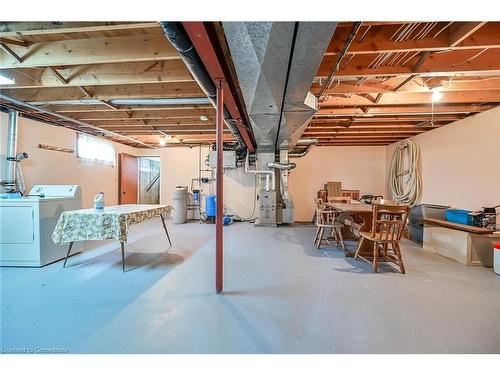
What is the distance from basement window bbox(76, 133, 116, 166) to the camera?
17.8ft

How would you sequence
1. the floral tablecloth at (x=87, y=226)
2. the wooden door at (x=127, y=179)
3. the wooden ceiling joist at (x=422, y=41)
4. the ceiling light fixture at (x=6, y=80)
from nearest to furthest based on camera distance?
the wooden ceiling joist at (x=422, y=41)
the floral tablecloth at (x=87, y=226)
the ceiling light fixture at (x=6, y=80)
the wooden door at (x=127, y=179)

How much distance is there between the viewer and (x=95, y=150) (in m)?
5.93

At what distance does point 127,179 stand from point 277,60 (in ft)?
22.3

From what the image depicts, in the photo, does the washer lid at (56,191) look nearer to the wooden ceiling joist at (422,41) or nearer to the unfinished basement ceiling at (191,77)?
the unfinished basement ceiling at (191,77)

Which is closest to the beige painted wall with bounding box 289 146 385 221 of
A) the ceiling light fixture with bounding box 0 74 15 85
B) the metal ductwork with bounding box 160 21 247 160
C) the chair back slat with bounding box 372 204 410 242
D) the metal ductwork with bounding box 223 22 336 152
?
the metal ductwork with bounding box 223 22 336 152

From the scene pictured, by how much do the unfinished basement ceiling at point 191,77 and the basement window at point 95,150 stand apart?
1.03 metres

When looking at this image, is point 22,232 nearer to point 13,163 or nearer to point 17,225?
point 17,225

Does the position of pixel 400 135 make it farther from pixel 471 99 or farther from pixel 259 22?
pixel 259 22

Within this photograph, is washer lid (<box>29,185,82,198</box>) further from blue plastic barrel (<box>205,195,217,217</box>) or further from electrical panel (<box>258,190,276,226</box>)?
electrical panel (<box>258,190,276,226</box>)

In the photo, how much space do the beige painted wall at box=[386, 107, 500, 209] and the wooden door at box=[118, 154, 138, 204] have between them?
26.9 feet

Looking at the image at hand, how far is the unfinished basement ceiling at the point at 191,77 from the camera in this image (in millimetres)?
2041

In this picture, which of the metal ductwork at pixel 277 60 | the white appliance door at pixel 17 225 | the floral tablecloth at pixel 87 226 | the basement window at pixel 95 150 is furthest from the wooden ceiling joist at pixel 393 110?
the basement window at pixel 95 150

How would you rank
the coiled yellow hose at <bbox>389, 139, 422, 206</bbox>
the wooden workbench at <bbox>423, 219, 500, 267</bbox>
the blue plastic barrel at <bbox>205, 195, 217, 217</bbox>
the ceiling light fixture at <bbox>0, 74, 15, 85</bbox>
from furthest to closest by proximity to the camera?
1. the blue plastic barrel at <bbox>205, 195, 217, 217</bbox>
2. the coiled yellow hose at <bbox>389, 139, 422, 206</bbox>
3. the wooden workbench at <bbox>423, 219, 500, 267</bbox>
4. the ceiling light fixture at <bbox>0, 74, 15, 85</bbox>
